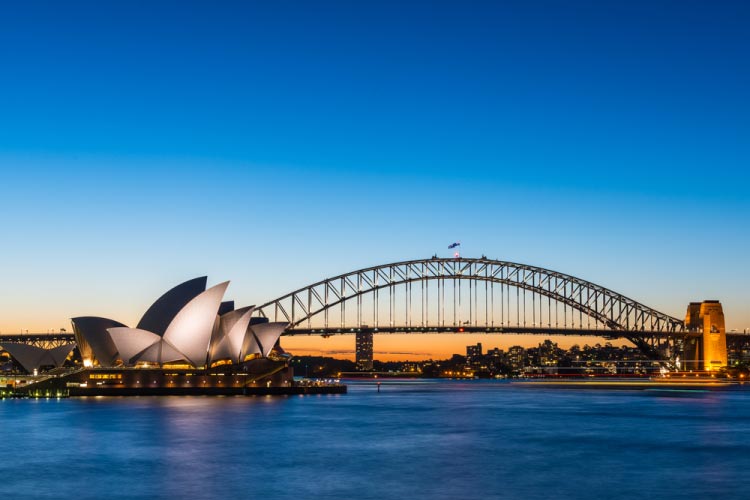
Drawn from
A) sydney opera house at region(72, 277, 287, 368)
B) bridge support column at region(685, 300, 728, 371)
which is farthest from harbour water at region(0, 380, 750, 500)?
bridge support column at region(685, 300, 728, 371)

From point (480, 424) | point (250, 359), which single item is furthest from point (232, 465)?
point (250, 359)

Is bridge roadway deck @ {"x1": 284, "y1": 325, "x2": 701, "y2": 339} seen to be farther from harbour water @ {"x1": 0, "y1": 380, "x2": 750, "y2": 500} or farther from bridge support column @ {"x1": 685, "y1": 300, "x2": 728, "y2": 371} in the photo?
harbour water @ {"x1": 0, "y1": 380, "x2": 750, "y2": 500}

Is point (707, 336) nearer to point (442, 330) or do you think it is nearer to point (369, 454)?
point (442, 330)

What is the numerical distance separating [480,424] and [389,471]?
2001 centimetres

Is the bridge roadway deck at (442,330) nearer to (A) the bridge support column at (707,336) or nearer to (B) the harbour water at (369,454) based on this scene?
(A) the bridge support column at (707,336)

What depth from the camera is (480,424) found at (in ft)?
160

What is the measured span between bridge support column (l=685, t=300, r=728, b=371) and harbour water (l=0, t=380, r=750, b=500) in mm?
73295

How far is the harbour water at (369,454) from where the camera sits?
26016mm

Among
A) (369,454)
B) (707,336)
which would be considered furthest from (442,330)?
(369,454)

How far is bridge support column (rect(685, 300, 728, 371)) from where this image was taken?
12731cm

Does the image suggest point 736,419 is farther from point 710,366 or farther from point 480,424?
point 710,366

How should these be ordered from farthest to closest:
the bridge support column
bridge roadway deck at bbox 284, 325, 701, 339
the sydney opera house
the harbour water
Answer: the bridge support column
bridge roadway deck at bbox 284, 325, 701, 339
the sydney opera house
the harbour water

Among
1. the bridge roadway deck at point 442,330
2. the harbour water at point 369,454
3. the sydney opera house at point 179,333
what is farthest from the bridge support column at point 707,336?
Answer: the harbour water at point 369,454

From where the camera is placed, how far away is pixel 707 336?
128 metres
